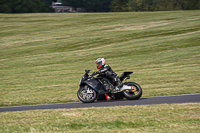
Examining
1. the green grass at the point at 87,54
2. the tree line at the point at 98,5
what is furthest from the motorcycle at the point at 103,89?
the tree line at the point at 98,5

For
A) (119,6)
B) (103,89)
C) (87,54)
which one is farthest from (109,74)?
(119,6)

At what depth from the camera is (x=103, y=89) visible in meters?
11.1

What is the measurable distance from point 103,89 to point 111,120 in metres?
3.75

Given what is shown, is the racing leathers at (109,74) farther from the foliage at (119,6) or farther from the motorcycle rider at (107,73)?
the foliage at (119,6)

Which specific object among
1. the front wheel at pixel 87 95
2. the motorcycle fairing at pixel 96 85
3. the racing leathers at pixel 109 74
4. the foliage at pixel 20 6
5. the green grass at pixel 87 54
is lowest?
the green grass at pixel 87 54

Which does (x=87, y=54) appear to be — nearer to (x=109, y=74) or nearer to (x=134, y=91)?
(x=109, y=74)

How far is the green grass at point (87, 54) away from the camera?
14.9 metres

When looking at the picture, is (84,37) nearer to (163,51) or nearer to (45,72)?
(163,51)

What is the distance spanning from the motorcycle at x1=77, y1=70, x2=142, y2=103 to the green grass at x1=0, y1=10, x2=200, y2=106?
1306mm

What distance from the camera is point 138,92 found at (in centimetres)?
1088

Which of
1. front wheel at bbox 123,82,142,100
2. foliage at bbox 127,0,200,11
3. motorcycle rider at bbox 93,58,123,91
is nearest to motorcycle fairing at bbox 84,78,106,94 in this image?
motorcycle rider at bbox 93,58,123,91

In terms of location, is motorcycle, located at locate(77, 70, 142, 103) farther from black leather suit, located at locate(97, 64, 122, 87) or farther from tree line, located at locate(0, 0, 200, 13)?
tree line, located at locate(0, 0, 200, 13)

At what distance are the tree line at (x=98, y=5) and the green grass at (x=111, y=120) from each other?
77749mm

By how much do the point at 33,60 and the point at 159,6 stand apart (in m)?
79.1
